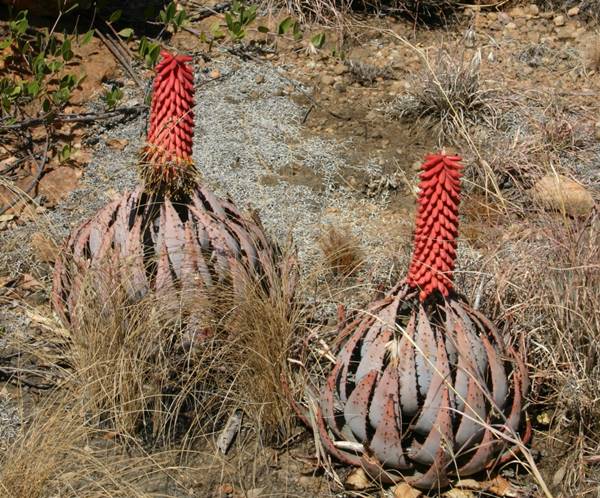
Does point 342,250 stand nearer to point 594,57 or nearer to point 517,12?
point 594,57

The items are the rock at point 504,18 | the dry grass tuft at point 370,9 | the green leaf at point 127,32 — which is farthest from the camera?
the rock at point 504,18

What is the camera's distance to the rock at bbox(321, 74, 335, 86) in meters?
5.43

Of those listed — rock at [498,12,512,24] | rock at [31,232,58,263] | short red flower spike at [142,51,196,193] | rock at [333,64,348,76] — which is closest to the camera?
short red flower spike at [142,51,196,193]

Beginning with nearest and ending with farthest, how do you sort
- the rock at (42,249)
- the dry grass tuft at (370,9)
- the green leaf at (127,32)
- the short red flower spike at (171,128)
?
the short red flower spike at (171,128)
the rock at (42,249)
the green leaf at (127,32)
the dry grass tuft at (370,9)

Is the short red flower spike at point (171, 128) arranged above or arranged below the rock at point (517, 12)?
above

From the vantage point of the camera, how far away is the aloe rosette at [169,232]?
10.8 feet

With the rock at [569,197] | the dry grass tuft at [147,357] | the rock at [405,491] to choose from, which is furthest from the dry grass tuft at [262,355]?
the rock at [569,197]

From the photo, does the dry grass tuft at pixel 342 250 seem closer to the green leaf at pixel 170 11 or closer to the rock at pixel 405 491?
the rock at pixel 405 491

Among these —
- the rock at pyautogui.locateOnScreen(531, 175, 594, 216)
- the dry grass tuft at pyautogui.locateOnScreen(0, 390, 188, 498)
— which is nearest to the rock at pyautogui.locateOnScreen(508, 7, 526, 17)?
the rock at pyautogui.locateOnScreen(531, 175, 594, 216)

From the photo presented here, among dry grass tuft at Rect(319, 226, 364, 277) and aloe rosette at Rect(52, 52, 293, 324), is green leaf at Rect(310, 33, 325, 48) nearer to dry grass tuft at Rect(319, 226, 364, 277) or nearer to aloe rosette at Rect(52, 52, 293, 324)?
dry grass tuft at Rect(319, 226, 364, 277)

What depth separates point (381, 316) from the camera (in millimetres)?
3133

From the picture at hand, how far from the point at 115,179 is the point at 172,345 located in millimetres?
1477

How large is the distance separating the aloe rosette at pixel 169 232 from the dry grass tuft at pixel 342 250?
519 millimetres

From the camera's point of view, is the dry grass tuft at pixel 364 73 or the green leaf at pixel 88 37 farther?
the dry grass tuft at pixel 364 73
